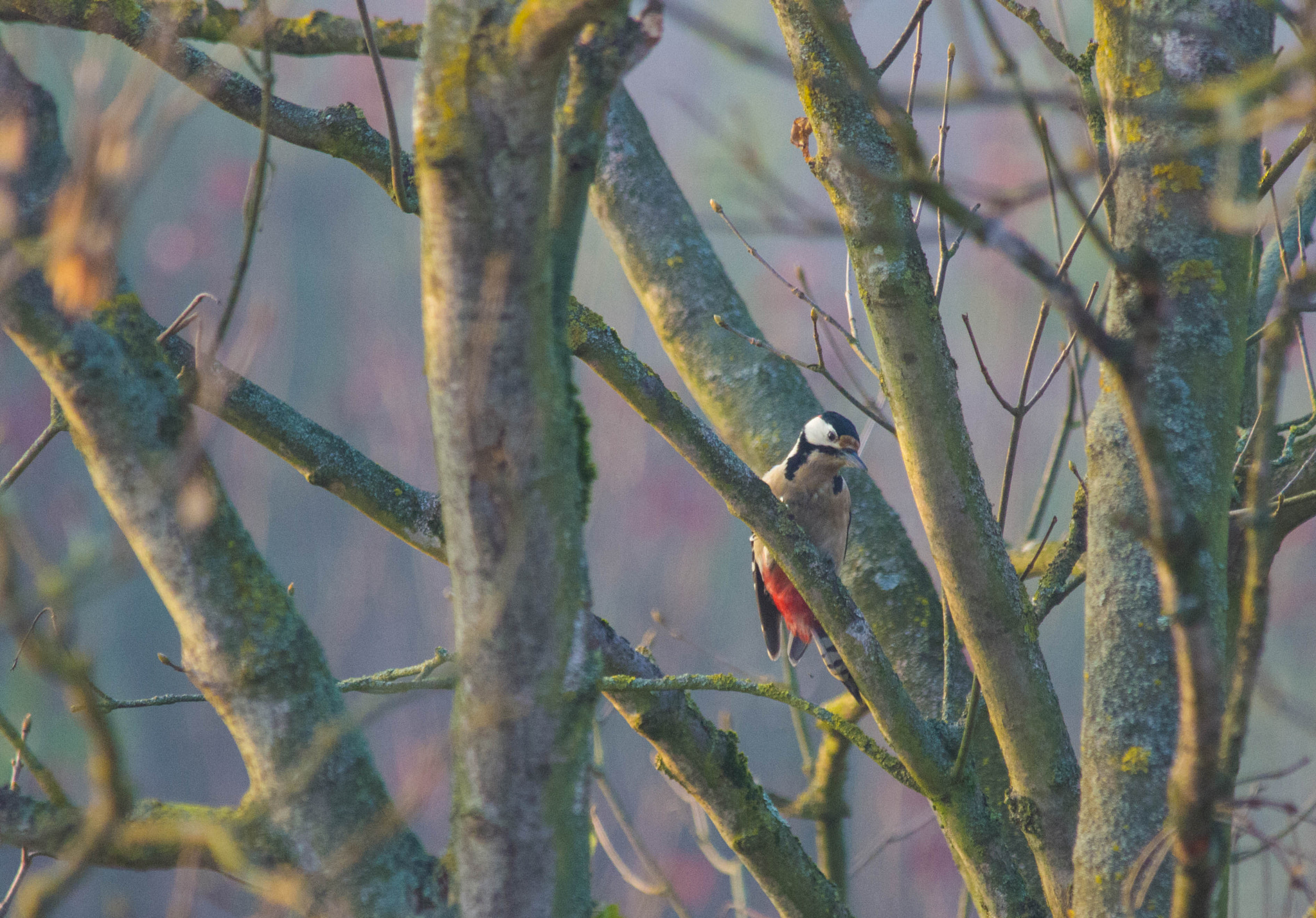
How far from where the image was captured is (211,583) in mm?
1119

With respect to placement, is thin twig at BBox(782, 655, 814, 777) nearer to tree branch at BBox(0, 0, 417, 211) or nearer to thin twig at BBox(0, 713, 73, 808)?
tree branch at BBox(0, 0, 417, 211)

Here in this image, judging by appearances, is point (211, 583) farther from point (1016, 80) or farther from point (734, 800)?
point (734, 800)

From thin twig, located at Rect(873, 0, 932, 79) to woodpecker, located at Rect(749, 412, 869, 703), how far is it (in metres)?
1.24

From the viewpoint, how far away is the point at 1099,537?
1727 mm

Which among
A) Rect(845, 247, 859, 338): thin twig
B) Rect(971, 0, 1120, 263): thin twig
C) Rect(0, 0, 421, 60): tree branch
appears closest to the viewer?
Rect(971, 0, 1120, 263): thin twig

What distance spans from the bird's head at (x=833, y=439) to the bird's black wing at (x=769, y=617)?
92cm

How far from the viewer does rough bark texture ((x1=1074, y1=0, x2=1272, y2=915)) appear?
160cm

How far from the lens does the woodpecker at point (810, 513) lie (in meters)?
3.48

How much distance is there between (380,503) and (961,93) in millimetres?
1308

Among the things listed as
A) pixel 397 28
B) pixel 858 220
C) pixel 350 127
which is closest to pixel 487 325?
pixel 858 220

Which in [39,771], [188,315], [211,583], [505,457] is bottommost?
[39,771]

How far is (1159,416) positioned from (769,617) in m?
3.18

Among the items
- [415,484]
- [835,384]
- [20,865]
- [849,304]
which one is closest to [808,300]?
[835,384]

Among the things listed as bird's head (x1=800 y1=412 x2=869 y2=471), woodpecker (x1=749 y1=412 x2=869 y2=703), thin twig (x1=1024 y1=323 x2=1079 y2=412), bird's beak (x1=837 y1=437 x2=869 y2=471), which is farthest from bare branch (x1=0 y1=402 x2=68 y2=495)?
bird's head (x1=800 y1=412 x2=869 y2=471)
